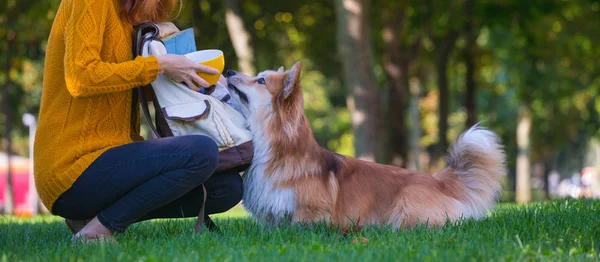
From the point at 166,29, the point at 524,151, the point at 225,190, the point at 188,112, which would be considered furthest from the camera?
the point at 524,151

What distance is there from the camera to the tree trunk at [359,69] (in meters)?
10.3

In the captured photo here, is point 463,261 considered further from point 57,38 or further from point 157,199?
point 57,38

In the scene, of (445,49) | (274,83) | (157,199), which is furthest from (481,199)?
(445,49)

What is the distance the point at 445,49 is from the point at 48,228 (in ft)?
39.2

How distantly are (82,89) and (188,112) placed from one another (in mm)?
662

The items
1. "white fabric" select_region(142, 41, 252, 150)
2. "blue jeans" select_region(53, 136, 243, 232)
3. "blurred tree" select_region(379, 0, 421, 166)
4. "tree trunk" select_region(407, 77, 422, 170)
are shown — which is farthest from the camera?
"tree trunk" select_region(407, 77, 422, 170)

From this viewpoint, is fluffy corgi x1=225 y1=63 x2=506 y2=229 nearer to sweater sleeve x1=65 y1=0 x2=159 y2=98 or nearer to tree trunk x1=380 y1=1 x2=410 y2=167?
sweater sleeve x1=65 y1=0 x2=159 y2=98

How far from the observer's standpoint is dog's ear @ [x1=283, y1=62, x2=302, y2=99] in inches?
187

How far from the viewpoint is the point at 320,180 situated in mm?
4879

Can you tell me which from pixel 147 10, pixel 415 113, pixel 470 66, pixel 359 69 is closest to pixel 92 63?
pixel 147 10

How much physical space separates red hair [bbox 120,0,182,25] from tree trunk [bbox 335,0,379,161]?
582cm

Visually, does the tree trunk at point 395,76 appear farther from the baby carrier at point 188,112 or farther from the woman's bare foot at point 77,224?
the woman's bare foot at point 77,224

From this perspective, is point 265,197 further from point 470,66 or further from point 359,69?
point 470,66

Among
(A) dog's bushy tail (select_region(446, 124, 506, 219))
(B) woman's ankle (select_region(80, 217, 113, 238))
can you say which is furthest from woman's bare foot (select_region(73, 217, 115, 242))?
(A) dog's bushy tail (select_region(446, 124, 506, 219))
